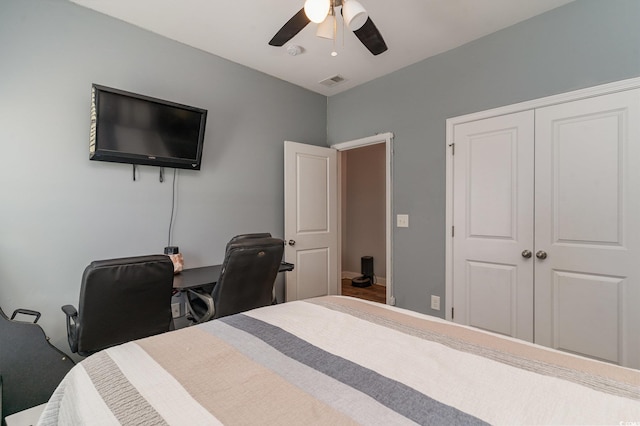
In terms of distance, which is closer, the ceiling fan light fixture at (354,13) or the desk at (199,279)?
the ceiling fan light fixture at (354,13)

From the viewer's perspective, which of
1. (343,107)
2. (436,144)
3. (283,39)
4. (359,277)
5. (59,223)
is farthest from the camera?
(359,277)

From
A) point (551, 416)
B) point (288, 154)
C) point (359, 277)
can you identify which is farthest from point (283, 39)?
point (359, 277)

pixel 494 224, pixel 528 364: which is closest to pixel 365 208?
pixel 494 224

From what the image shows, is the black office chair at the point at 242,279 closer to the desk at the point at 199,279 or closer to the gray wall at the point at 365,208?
the desk at the point at 199,279

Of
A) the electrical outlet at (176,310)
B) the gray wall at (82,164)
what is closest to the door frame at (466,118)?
the gray wall at (82,164)

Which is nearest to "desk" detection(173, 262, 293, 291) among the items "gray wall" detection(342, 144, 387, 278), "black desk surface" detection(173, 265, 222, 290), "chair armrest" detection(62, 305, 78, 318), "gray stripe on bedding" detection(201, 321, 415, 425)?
"black desk surface" detection(173, 265, 222, 290)

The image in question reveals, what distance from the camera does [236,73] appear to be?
3.09m

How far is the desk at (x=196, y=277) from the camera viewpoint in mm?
2125

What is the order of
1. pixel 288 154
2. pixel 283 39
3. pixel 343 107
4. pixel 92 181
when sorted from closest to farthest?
pixel 283 39 → pixel 92 181 → pixel 288 154 → pixel 343 107

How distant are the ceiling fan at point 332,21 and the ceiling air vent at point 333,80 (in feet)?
4.88

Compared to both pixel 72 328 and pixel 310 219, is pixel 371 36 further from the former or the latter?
pixel 72 328

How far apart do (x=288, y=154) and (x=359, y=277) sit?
2899 millimetres

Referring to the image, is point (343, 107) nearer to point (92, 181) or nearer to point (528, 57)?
point (528, 57)

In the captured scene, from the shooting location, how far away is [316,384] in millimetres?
851
